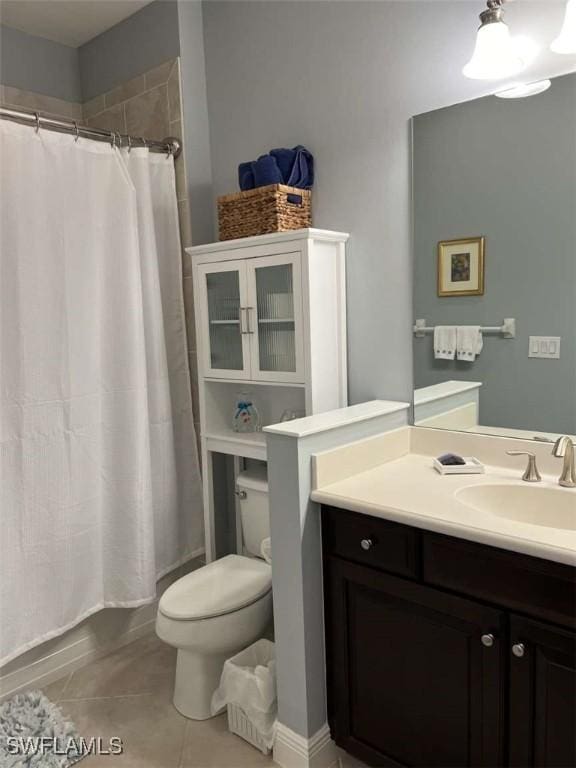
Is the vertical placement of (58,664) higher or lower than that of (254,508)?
lower

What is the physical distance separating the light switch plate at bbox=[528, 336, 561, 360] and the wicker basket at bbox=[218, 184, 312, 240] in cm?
94

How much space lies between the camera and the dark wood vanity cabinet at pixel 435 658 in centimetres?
131

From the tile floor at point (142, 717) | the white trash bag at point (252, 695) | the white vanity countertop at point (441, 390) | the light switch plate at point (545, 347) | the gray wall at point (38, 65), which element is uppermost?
the gray wall at point (38, 65)

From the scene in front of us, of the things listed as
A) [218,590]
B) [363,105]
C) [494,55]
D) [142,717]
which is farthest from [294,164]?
[142,717]

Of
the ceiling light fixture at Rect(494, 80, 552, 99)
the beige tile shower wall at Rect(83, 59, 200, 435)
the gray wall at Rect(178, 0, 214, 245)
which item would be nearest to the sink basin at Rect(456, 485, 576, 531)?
the ceiling light fixture at Rect(494, 80, 552, 99)

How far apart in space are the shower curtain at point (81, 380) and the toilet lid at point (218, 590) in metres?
0.35

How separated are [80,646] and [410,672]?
1425mm

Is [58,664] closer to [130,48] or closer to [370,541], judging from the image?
[370,541]

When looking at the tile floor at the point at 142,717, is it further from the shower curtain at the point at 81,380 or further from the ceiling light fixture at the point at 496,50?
the ceiling light fixture at the point at 496,50

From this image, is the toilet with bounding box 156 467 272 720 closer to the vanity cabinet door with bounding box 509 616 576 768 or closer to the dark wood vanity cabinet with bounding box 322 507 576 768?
the dark wood vanity cabinet with bounding box 322 507 576 768

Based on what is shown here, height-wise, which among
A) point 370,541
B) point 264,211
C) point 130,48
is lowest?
point 370,541

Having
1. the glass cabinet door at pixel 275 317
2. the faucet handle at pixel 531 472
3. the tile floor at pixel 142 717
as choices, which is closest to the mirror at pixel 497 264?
the faucet handle at pixel 531 472

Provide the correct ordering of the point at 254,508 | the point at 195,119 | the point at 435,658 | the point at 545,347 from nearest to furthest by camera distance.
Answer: the point at 435,658, the point at 545,347, the point at 254,508, the point at 195,119

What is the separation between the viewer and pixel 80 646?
7.77ft
